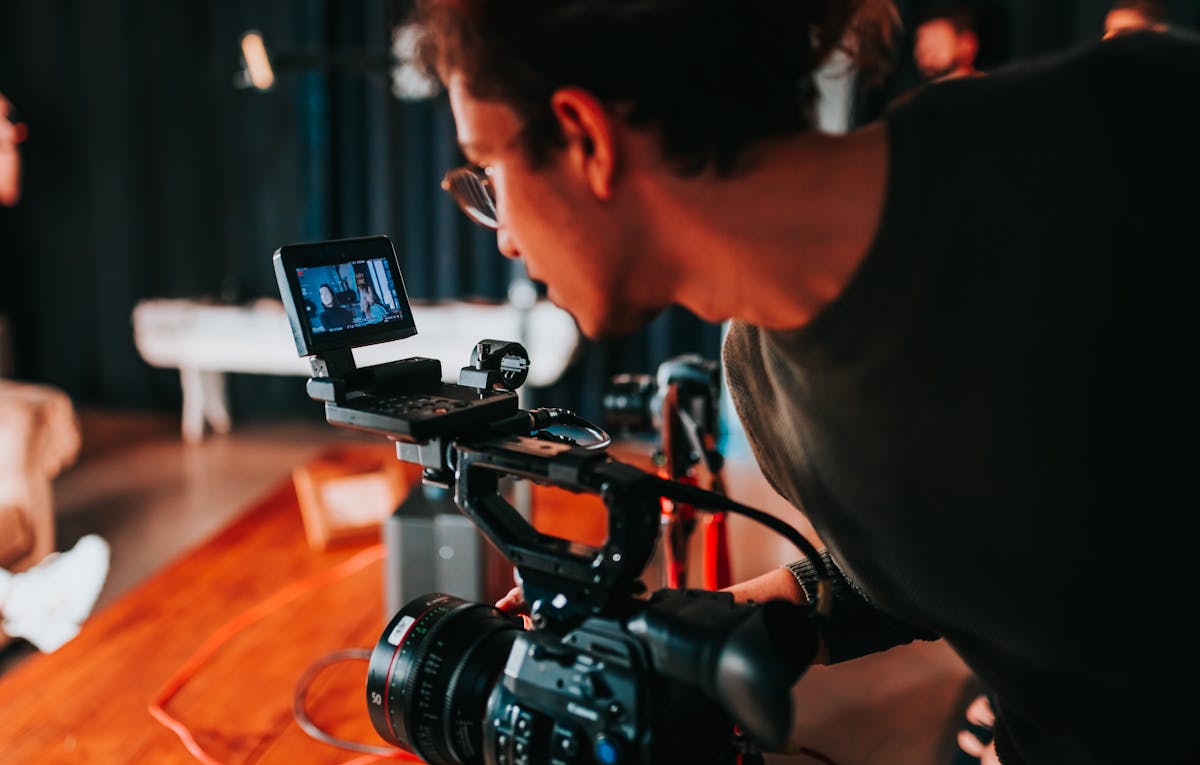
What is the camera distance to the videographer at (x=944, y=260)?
19.8 inches

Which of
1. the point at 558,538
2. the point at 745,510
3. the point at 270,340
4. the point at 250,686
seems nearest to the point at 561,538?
the point at 558,538

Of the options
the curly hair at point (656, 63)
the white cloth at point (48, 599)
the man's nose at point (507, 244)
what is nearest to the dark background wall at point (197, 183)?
the white cloth at point (48, 599)

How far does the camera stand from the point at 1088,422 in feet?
1.66

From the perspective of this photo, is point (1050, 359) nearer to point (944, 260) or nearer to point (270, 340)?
point (944, 260)

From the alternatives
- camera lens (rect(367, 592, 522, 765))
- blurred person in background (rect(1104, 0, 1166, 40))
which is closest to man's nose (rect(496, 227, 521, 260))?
camera lens (rect(367, 592, 522, 765))

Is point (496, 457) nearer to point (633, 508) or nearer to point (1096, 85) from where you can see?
point (633, 508)

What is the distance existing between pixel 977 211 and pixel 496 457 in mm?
327

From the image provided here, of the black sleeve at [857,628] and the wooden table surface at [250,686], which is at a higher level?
the black sleeve at [857,628]

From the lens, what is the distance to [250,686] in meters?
1.38

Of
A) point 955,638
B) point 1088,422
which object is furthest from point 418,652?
point 1088,422

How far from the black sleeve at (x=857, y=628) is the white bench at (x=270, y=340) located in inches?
105

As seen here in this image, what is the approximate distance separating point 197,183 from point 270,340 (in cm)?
109

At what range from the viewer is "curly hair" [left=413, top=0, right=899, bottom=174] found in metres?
0.53

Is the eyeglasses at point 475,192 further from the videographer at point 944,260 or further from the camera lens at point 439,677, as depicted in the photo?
the camera lens at point 439,677
